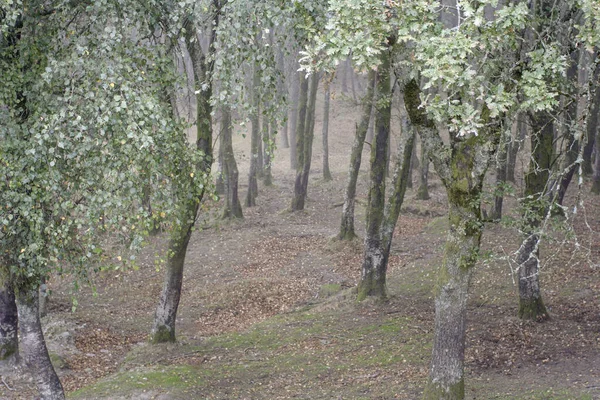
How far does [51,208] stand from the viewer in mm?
8359

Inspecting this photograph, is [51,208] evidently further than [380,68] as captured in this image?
No

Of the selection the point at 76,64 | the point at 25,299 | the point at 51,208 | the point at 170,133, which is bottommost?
the point at 25,299

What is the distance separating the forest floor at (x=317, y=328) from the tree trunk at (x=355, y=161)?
575mm

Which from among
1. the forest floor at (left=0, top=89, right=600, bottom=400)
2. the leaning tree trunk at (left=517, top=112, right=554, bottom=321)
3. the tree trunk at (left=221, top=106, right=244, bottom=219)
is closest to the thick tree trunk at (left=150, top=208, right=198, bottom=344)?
the forest floor at (left=0, top=89, right=600, bottom=400)

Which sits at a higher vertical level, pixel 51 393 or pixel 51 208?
pixel 51 208

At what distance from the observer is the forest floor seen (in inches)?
438

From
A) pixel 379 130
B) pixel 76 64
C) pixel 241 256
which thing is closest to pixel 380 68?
pixel 379 130

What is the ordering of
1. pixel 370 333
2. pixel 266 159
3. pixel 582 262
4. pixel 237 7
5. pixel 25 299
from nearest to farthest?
pixel 237 7, pixel 25 299, pixel 370 333, pixel 582 262, pixel 266 159

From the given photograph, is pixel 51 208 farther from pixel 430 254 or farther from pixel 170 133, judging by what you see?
pixel 430 254

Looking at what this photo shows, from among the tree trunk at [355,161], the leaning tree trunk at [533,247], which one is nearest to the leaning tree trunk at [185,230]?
the tree trunk at [355,161]

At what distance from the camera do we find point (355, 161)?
65.1 ft

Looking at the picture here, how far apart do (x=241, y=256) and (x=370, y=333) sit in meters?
10.0

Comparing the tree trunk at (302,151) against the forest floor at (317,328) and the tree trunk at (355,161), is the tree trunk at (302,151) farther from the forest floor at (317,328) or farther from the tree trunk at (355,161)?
the tree trunk at (355,161)

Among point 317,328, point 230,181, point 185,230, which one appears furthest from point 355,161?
point 230,181
